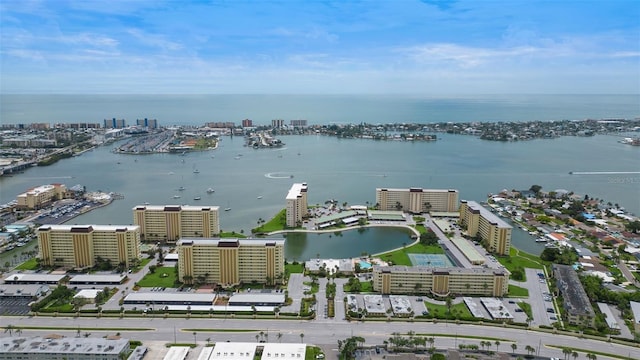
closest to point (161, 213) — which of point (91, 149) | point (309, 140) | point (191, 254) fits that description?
point (191, 254)

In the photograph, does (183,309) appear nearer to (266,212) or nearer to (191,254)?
(191,254)

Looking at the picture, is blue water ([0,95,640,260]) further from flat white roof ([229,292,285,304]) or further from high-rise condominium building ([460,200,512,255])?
flat white roof ([229,292,285,304])

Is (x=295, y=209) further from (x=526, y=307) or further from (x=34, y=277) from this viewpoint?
(x=526, y=307)

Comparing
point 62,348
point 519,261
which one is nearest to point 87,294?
point 62,348

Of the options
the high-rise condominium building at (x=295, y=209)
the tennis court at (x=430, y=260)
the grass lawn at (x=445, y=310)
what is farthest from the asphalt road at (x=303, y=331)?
the high-rise condominium building at (x=295, y=209)

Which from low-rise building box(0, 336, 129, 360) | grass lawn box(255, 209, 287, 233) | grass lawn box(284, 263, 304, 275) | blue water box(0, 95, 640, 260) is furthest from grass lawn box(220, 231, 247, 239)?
low-rise building box(0, 336, 129, 360)

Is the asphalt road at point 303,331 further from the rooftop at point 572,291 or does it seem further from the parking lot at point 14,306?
the rooftop at point 572,291
